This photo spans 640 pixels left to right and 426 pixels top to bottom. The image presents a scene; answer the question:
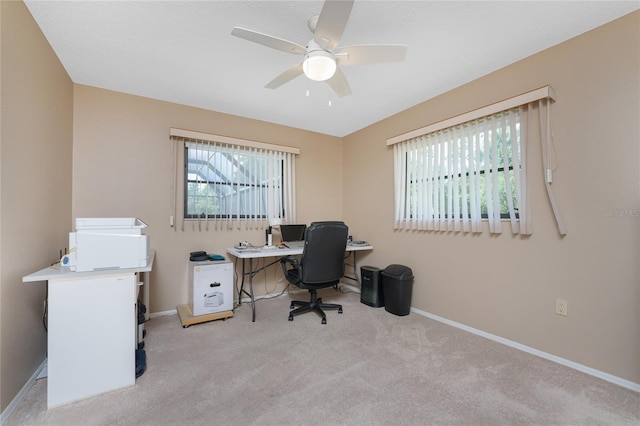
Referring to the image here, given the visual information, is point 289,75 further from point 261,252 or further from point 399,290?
point 399,290

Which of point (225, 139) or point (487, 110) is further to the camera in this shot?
point (225, 139)

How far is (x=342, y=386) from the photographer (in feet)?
5.74

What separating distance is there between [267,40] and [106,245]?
1679mm

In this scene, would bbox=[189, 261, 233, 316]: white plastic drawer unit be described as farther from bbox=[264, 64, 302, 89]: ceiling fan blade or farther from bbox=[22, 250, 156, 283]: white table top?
bbox=[264, 64, 302, 89]: ceiling fan blade

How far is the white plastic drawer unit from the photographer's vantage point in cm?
278

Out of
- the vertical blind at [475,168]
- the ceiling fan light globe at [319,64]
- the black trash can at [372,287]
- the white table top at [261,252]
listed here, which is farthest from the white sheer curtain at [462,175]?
the ceiling fan light globe at [319,64]

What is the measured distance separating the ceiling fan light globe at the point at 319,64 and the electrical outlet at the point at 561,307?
8.12 ft

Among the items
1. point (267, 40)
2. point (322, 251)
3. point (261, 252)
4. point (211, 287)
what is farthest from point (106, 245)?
point (322, 251)

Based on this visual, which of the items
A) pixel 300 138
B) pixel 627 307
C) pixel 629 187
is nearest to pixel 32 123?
pixel 300 138

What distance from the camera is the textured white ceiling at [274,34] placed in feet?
5.69

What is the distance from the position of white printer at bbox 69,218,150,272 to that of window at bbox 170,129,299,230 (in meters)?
1.37

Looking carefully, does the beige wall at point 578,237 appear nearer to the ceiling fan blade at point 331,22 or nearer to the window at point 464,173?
the window at point 464,173

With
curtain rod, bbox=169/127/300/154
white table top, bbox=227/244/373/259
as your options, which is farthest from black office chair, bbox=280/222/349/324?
curtain rod, bbox=169/127/300/154

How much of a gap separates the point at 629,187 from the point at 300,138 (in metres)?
3.48
